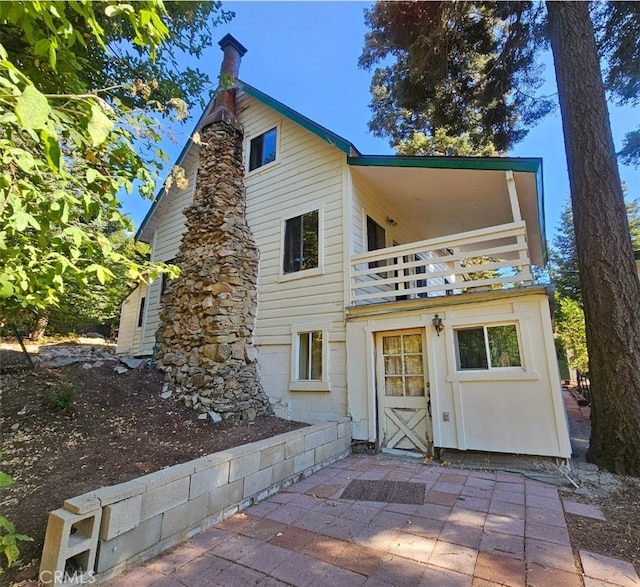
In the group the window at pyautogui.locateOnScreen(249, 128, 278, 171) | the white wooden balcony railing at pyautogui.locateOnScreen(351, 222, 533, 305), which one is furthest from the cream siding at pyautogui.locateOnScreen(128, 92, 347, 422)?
the white wooden balcony railing at pyautogui.locateOnScreen(351, 222, 533, 305)

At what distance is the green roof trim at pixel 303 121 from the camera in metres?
6.75

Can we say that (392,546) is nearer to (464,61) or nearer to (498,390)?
(498,390)

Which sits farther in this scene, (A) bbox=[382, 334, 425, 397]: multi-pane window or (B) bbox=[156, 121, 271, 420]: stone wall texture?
(B) bbox=[156, 121, 271, 420]: stone wall texture

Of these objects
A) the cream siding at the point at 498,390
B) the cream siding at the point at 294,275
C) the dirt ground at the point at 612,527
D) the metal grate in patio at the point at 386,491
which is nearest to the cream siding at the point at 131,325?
the cream siding at the point at 294,275

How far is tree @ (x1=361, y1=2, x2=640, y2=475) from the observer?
4.48 m

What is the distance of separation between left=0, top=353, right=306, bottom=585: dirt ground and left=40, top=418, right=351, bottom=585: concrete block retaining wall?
49cm

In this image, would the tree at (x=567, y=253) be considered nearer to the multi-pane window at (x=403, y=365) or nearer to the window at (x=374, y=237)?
the window at (x=374, y=237)

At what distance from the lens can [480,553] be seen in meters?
2.59

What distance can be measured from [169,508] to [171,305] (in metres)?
6.16

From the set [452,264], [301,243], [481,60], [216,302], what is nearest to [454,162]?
[452,264]

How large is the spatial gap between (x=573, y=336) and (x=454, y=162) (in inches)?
504

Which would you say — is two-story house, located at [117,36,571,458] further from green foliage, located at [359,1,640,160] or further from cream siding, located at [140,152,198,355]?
green foliage, located at [359,1,640,160]

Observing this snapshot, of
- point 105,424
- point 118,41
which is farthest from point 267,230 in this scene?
point 105,424

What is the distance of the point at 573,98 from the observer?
535 centimetres
